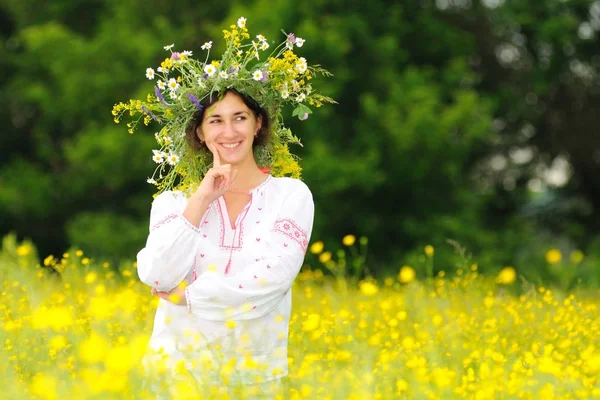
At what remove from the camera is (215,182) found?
3.77 metres

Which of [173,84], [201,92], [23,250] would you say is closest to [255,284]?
[201,92]

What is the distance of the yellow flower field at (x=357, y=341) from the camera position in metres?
3.16

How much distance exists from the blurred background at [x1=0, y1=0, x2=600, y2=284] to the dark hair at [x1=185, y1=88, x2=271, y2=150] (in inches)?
345

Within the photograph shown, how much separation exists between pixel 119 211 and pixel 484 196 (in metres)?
6.58

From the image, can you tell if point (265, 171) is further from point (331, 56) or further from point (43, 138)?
point (43, 138)

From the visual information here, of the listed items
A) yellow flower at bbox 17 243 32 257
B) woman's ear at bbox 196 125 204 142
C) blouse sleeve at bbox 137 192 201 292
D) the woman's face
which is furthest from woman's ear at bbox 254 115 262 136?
yellow flower at bbox 17 243 32 257

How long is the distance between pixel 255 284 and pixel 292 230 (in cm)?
32

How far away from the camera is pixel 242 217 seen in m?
3.84

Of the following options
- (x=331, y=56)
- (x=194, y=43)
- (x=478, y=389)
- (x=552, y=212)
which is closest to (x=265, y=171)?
(x=478, y=389)

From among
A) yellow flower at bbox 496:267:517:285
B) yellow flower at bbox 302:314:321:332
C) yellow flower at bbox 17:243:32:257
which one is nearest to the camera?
yellow flower at bbox 302:314:321:332

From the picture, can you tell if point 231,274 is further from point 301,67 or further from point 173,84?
point 301,67

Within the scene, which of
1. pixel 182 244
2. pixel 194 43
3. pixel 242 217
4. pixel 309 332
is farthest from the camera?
pixel 194 43

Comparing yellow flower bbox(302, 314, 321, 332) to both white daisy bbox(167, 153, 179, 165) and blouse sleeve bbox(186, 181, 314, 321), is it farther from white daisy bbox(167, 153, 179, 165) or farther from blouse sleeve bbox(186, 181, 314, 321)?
white daisy bbox(167, 153, 179, 165)

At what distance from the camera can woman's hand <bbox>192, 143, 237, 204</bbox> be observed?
12.0ft
